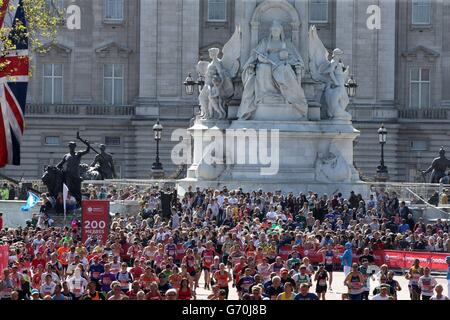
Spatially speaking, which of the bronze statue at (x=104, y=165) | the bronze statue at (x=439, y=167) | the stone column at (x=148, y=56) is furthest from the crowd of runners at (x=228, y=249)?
the stone column at (x=148, y=56)

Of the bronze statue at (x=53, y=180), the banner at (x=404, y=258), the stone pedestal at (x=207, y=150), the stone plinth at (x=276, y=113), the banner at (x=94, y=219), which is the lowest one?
the banner at (x=404, y=258)

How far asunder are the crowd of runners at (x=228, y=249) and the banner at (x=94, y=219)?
30cm

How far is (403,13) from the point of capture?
3632 inches

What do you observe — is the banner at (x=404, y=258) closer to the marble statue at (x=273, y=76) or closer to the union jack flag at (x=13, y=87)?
the union jack flag at (x=13, y=87)

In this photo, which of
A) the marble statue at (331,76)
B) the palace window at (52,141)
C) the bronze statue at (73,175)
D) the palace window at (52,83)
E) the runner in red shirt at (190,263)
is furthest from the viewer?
the palace window at (52,83)

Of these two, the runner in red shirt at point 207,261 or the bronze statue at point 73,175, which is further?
the bronze statue at point 73,175

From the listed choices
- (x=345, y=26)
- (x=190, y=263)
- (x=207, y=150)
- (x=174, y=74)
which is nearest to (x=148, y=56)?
(x=174, y=74)

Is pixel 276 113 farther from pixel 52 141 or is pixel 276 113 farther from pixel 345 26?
pixel 52 141

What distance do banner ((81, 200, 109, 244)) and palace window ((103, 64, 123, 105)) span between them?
4827 cm

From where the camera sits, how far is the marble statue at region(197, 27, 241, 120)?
6200cm

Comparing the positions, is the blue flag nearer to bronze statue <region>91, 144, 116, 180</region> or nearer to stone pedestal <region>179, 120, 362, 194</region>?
stone pedestal <region>179, 120, 362, 194</region>

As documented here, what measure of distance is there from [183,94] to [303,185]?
31.7 m

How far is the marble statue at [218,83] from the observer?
203 feet
